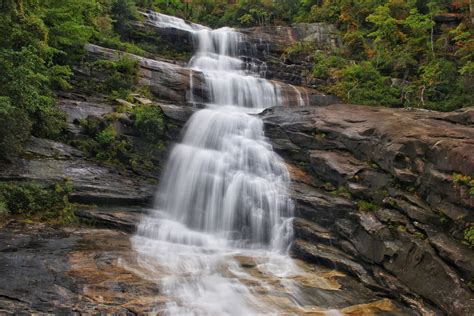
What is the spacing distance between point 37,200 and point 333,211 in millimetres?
8752

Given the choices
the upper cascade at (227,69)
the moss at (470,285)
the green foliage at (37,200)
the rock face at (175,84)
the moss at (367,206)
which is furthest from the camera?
the upper cascade at (227,69)

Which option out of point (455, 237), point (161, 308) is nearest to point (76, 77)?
point (161, 308)

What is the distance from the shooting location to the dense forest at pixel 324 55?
11.7 metres

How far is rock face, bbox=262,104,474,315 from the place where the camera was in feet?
30.1

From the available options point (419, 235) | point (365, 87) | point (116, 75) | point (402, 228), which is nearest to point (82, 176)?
point (116, 75)

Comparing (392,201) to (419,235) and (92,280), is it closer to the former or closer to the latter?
(419,235)

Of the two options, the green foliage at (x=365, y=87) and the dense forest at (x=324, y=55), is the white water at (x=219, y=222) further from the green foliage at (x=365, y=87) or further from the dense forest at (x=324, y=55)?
the green foliage at (x=365, y=87)

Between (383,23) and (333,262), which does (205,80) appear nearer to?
(383,23)

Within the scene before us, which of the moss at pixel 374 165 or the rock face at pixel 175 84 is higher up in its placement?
the rock face at pixel 175 84

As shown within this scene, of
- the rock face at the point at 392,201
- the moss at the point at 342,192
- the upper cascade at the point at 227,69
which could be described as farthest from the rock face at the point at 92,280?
the upper cascade at the point at 227,69

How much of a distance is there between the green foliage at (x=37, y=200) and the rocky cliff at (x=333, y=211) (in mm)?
332

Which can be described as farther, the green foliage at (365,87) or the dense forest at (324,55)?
the green foliage at (365,87)

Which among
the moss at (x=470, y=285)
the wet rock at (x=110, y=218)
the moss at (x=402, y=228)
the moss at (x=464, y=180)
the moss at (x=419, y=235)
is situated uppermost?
the moss at (x=464, y=180)

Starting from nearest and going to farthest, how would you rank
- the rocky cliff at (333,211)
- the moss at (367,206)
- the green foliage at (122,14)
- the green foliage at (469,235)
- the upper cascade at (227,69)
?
the rocky cliff at (333,211) → the green foliage at (469,235) → the moss at (367,206) → the upper cascade at (227,69) → the green foliage at (122,14)
